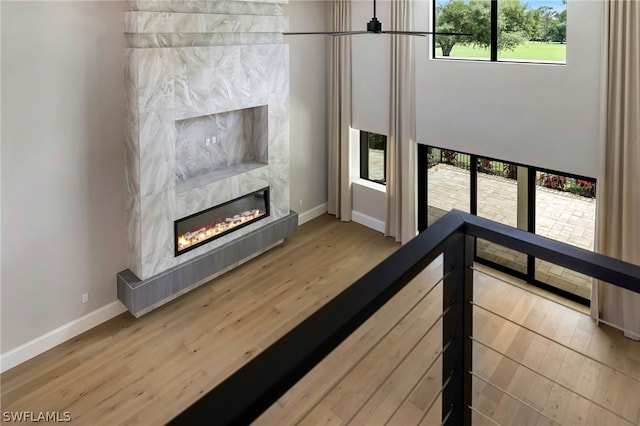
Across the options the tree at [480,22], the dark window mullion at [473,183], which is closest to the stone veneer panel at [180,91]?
the tree at [480,22]

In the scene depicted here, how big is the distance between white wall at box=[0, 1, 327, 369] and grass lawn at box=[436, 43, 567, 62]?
3695 mm

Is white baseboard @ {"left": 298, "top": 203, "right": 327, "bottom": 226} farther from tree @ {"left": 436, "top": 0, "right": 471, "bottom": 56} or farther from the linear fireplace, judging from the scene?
A: tree @ {"left": 436, "top": 0, "right": 471, "bottom": 56}

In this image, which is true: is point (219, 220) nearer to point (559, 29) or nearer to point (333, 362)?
point (333, 362)

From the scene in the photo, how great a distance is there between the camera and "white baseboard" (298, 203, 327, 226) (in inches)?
284

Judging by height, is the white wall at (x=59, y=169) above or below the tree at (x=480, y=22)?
below

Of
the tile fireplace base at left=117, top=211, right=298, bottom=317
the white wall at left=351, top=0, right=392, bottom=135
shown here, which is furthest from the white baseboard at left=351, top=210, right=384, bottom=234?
the white wall at left=351, top=0, right=392, bottom=135

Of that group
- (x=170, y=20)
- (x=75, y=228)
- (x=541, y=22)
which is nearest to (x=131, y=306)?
(x=75, y=228)

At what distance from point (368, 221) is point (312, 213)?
0.90 m

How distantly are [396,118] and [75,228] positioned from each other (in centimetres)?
397

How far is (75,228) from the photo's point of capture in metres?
4.56

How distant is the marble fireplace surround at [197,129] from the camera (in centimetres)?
452

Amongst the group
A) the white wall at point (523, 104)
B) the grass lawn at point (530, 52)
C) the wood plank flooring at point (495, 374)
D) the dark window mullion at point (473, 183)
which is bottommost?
the wood plank flooring at point (495, 374)

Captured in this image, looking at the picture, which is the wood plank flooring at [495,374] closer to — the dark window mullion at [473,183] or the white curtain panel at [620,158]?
the white curtain panel at [620,158]

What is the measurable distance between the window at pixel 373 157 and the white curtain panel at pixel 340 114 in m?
0.33
